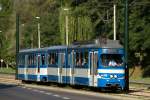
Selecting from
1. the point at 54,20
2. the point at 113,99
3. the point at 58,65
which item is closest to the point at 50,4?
the point at 54,20

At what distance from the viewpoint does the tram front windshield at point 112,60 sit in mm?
34312

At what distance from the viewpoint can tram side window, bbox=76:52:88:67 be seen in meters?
35.9

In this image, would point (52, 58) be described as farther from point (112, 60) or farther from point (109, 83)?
point (109, 83)

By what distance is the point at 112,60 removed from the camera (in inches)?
1357

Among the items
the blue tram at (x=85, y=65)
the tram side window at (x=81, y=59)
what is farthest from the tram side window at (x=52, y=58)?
the tram side window at (x=81, y=59)

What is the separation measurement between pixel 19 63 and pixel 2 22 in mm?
61055

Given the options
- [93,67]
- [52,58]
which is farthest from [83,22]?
[93,67]

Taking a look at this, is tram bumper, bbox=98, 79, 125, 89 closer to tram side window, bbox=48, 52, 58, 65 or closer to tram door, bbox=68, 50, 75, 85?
tram door, bbox=68, 50, 75, 85

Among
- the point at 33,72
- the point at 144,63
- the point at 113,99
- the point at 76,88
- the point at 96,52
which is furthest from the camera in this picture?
the point at 144,63

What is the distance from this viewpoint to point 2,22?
114m

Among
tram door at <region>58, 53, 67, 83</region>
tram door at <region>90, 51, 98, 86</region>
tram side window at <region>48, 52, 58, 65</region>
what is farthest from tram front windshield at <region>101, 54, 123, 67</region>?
tram side window at <region>48, 52, 58, 65</region>

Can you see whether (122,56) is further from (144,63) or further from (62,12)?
(62,12)

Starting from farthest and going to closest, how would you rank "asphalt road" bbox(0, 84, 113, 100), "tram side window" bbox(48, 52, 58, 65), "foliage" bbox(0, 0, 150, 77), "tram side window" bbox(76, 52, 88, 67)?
"foliage" bbox(0, 0, 150, 77), "tram side window" bbox(48, 52, 58, 65), "tram side window" bbox(76, 52, 88, 67), "asphalt road" bbox(0, 84, 113, 100)

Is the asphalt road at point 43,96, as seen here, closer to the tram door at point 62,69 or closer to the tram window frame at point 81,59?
the tram window frame at point 81,59
